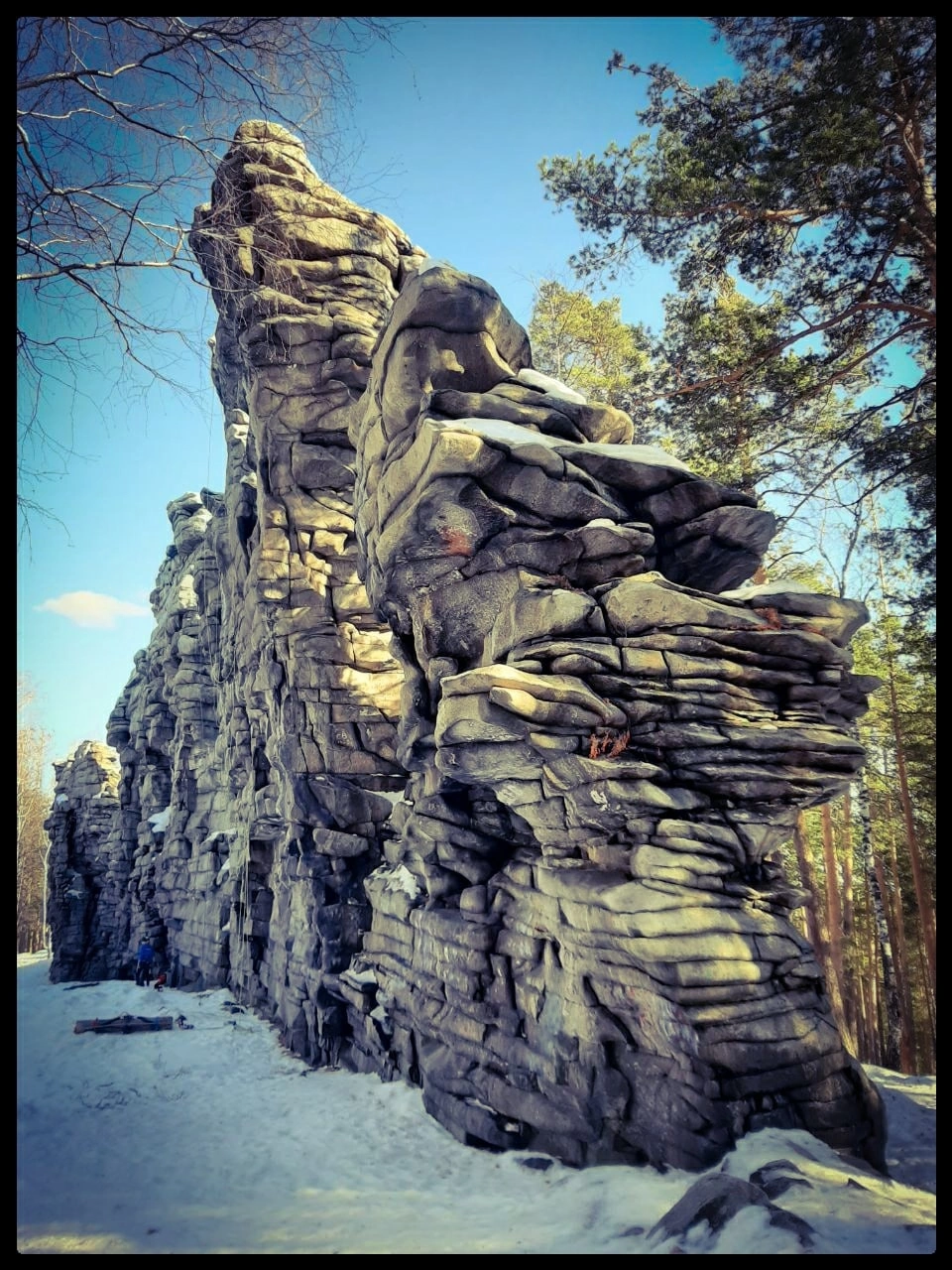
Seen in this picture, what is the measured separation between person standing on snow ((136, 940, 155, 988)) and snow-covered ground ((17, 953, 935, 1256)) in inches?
500

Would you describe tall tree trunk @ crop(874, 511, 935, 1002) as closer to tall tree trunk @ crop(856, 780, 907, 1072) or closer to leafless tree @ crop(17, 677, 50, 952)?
tall tree trunk @ crop(856, 780, 907, 1072)

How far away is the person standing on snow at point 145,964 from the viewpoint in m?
23.0

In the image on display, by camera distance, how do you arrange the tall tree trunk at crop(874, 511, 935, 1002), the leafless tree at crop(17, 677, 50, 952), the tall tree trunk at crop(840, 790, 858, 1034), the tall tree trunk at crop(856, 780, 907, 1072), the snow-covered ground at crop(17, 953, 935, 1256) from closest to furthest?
1. the snow-covered ground at crop(17, 953, 935, 1256)
2. the tall tree trunk at crop(874, 511, 935, 1002)
3. the tall tree trunk at crop(856, 780, 907, 1072)
4. the tall tree trunk at crop(840, 790, 858, 1034)
5. the leafless tree at crop(17, 677, 50, 952)

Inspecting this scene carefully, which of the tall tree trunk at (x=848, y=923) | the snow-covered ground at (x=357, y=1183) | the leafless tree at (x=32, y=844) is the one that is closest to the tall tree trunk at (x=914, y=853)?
the tall tree trunk at (x=848, y=923)

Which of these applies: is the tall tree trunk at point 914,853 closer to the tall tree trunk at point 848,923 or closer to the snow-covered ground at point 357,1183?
the tall tree trunk at point 848,923

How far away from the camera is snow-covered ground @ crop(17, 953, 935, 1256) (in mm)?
4648

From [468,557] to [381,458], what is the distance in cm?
264

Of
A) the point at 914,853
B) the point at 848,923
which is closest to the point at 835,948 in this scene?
the point at 848,923

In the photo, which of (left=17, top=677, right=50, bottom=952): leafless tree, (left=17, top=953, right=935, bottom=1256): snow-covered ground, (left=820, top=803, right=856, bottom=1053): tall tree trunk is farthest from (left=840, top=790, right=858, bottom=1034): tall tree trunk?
(left=17, top=677, right=50, bottom=952): leafless tree

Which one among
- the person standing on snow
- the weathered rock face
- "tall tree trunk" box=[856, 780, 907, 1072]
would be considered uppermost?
the weathered rock face

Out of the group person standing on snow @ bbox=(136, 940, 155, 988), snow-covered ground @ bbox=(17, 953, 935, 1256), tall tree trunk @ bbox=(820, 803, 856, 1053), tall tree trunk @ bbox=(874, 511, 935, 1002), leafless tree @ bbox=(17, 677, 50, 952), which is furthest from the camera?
leafless tree @ bbox=(17, 677, 50, 952)

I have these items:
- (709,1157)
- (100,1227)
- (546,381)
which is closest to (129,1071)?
(100,1227)

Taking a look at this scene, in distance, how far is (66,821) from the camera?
113 feet

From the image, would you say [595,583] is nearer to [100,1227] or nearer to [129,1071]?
[100,1227]
